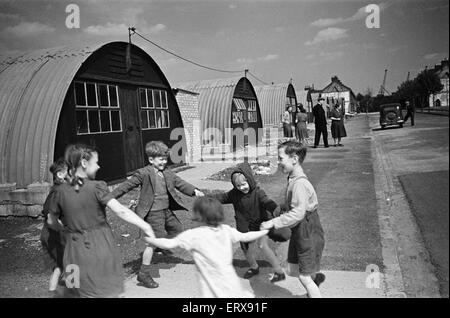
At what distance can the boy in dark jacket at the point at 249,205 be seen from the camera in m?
3.66

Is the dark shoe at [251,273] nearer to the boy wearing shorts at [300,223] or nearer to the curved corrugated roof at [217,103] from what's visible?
the boy wearing shorts at [300,223]

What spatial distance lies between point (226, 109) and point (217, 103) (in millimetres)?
705

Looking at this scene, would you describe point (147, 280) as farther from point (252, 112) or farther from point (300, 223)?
point (252, 112)

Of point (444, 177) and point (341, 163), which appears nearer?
point (444, 177)

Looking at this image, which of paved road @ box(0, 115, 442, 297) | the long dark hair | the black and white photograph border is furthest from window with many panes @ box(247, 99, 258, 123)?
the long dark hair

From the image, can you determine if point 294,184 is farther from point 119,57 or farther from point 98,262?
point 119,57

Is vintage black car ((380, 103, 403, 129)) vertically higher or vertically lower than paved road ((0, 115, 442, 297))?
higher

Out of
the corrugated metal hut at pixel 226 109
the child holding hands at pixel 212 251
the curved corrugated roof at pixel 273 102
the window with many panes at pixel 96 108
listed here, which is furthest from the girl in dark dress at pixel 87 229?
the curved corrugated roof at pixel 273 102

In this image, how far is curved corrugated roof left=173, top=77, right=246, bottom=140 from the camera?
1911cm

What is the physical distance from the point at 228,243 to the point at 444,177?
1510mm

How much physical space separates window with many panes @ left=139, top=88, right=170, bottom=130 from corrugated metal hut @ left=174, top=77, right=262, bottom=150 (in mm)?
6323

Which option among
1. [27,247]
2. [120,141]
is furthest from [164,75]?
[27,247]

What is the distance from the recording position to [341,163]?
10.9m

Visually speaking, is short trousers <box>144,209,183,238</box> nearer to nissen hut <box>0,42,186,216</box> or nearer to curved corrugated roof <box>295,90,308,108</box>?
nissen hut <box>0,42,186,216</box>
